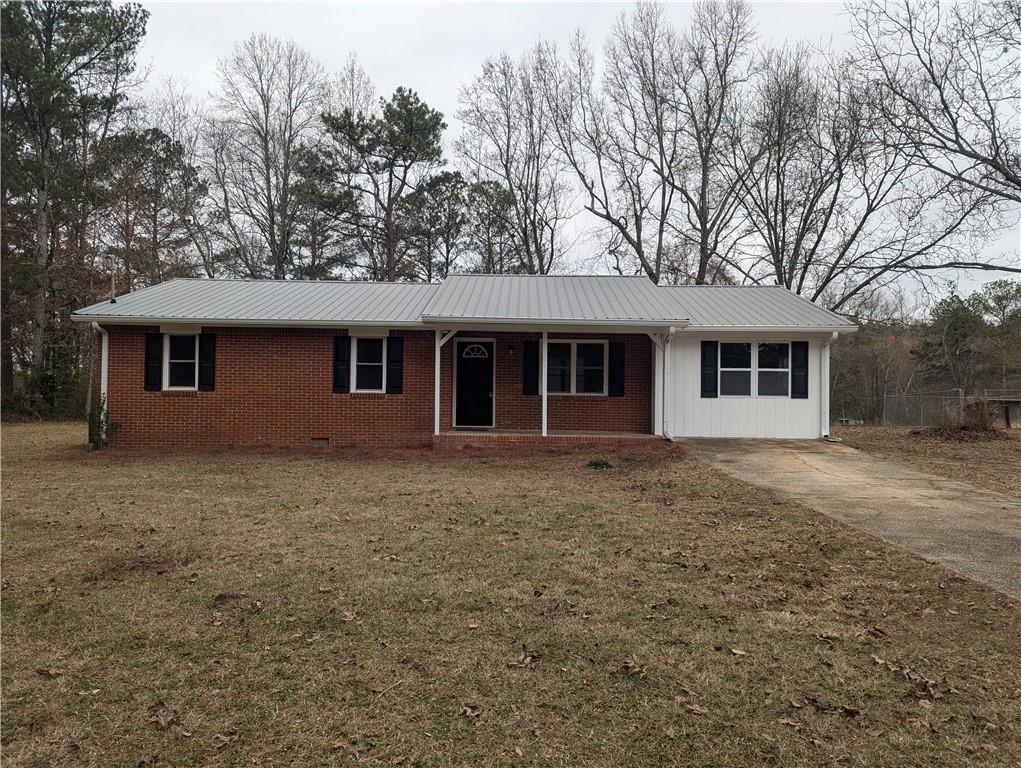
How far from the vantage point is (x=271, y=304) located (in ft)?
46.3

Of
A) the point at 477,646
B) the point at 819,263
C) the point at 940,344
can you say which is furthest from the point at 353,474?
the point at 940,344

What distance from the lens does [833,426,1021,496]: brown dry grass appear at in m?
9.51

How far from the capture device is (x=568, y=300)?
1447 centimetres

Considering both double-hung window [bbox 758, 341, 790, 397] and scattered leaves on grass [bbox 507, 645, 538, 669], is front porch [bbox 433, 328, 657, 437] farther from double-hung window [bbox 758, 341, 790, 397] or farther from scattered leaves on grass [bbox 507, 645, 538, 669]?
scattered leaves on grass [bbox 507, 645, 538, 669]

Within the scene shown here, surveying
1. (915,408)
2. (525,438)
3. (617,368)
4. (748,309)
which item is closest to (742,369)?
(748,309)

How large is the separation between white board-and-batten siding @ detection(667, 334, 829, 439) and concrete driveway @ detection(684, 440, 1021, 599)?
46.0 inches

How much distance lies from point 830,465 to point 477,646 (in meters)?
8.93

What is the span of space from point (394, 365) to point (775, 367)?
859 centimetres

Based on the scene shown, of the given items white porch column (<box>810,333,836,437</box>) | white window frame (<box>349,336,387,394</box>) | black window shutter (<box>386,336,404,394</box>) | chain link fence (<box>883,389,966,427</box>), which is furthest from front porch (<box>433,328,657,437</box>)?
chain link fence (<box>883,389,966,427</box>)

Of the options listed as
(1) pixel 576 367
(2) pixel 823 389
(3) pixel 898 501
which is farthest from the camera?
(1) pixel 576 367

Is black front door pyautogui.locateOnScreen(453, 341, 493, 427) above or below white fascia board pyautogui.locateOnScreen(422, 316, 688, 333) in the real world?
below

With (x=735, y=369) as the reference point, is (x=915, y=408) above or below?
below

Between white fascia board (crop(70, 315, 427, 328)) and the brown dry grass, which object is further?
white fascia board (crop(70, 315, 427, 328))

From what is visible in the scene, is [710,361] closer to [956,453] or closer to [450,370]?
[956,453]
